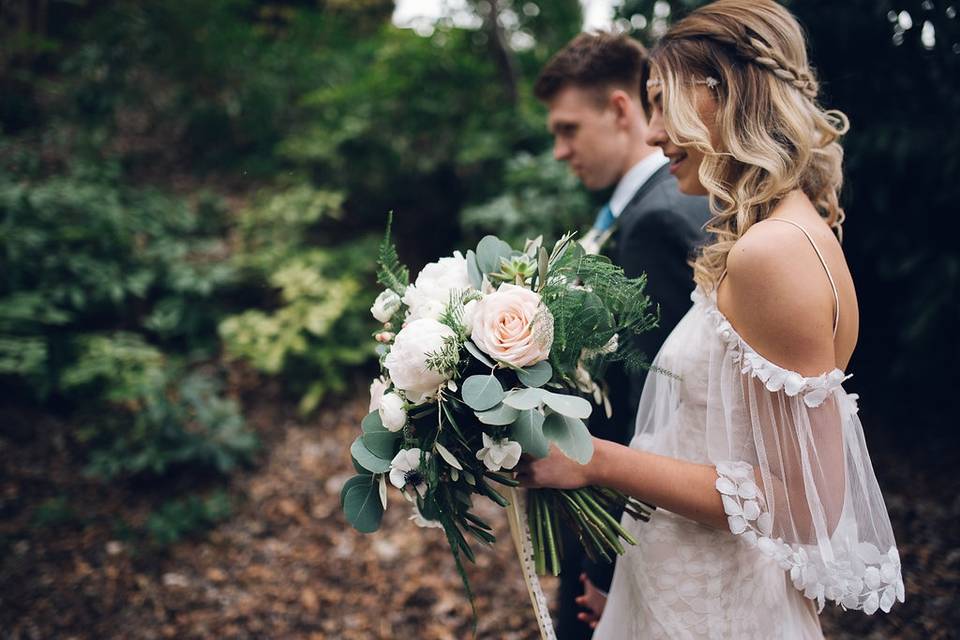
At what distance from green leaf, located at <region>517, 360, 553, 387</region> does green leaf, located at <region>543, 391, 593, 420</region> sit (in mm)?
55

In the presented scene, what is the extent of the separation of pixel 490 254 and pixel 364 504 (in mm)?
675

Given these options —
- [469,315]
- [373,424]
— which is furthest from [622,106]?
[373,424]

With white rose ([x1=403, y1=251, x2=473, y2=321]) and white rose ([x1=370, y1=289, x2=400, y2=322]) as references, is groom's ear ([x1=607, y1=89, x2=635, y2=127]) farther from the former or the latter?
white rose ([x1=370, y1=289, x2=400, y2=322])

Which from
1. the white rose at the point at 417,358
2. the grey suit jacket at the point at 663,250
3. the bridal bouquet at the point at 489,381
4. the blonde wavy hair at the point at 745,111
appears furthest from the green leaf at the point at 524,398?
the grey suit jacket at the point at 663,250

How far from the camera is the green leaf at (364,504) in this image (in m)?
1.42

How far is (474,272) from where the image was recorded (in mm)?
1517

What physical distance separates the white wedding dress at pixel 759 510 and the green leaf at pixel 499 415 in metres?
0.49

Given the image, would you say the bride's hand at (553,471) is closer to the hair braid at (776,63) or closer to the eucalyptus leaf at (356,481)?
the eucalyptus leaf at (356,481)

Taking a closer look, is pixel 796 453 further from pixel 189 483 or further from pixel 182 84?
pixel 182 84

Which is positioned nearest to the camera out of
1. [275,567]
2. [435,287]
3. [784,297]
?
[784,297]

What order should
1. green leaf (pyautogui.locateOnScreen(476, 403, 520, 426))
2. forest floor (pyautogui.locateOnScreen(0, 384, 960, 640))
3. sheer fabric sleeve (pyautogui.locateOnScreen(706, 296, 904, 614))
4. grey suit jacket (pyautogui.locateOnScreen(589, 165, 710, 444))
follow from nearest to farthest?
green leaf (pyautogui.locateOnScreen(476, 403, 520, 426)), sheer fabric sleeve (pyautogui.locateOnScreen(706, 296, 904, 614)), grey suit jacket (pyautogui.locateOnScreen(589, 165, 710, 444)), forest floor (pyautogui.locateOnScreen(0, 384, 960, 640))

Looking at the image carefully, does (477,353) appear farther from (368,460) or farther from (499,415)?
(368,460)

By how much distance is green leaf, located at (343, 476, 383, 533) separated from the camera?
142 cm

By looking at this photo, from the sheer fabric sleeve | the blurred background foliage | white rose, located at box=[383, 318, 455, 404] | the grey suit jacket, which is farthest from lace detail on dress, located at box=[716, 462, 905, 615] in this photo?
the blurred background foliage
